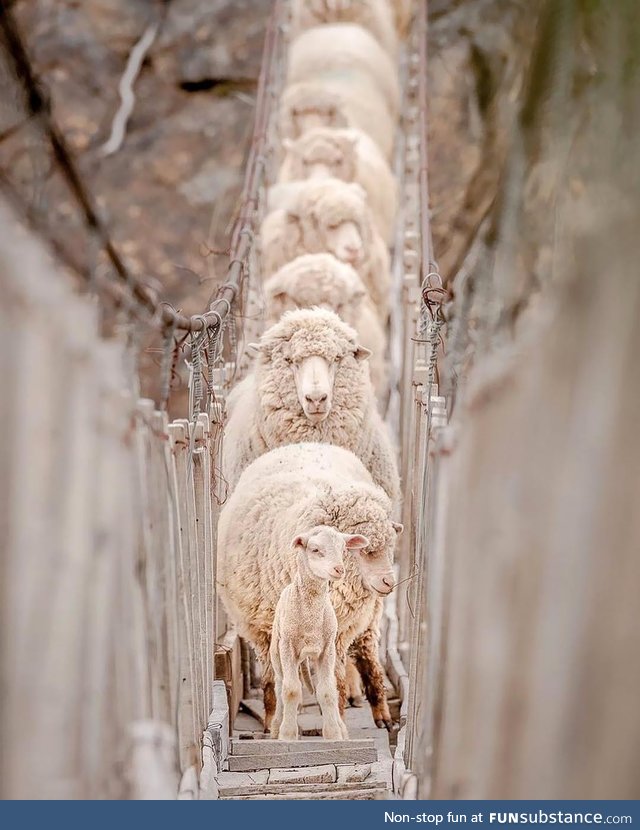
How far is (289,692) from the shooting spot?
2.83m

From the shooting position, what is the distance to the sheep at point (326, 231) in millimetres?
5352

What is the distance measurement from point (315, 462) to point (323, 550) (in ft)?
2.29

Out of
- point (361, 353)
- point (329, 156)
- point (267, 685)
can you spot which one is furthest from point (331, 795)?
point (329, 156)

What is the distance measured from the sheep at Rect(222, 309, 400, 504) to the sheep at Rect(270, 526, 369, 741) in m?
0.98

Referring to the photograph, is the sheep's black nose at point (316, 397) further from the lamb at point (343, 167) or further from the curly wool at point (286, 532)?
the lamb at point (343, 167)

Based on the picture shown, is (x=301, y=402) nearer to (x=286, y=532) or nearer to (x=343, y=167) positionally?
(x=286, y=532)

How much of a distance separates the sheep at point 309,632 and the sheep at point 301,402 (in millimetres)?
976

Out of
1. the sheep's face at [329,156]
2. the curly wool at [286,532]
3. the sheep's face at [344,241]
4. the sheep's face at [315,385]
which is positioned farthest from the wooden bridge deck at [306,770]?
the sheep's face at [329,156]

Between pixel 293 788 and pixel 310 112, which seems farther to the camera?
pixel 310 112

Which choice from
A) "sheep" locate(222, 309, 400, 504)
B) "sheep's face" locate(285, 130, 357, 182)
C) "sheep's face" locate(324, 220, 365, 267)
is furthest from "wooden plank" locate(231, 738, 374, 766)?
"sheep's face" locate(285, 130, 357, 182)

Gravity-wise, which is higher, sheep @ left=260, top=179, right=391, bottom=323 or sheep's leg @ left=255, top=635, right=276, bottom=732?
sheep @ left=260, top=179, right=391, bottom=323

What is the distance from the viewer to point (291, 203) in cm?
559

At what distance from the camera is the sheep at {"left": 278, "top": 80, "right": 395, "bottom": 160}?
23.2ft

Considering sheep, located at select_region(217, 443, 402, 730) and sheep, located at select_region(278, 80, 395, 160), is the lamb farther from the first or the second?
sheep, located at select_region(217, 443, 402, 730)
